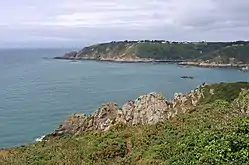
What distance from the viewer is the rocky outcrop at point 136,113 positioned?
43.9m

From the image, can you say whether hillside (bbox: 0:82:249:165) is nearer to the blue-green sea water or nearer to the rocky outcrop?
the rocky outcrop

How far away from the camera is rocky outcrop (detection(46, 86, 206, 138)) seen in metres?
43.9

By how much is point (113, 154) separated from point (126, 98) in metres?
61.7

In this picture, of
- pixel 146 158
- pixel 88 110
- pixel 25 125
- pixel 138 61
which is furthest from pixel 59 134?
pixel 138 61

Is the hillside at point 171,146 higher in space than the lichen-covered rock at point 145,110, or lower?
higher

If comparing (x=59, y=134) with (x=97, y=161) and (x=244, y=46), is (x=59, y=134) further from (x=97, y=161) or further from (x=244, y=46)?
(x=244, y=46)

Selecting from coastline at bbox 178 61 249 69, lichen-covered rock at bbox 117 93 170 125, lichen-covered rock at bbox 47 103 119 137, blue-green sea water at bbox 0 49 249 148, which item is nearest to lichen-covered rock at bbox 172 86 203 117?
lichen-covered rock at bbox 117 93 170 125

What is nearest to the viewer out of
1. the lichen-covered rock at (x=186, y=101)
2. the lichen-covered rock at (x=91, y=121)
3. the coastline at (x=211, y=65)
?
the lichen-covered rock at (x=186, y=101)

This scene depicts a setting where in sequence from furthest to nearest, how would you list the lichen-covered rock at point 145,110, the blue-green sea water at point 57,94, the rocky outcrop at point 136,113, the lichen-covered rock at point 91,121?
the blue-green sea water at point 57,94, the lichen-covered rock at point 91,121, the rocky outcrop at point 136,113, the lichen-covered rock at point 145,110

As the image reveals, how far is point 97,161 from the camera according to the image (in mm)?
20562

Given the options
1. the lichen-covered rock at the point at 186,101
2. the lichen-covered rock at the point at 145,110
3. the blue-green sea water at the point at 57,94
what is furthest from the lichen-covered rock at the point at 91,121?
the lichen-covered rock at the point at 186,101

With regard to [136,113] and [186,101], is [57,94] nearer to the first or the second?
[186,101]

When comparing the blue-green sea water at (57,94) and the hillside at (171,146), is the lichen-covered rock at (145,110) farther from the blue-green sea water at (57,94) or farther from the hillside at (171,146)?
the blue-green sea water at (57,94)

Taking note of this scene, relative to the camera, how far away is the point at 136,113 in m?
45.6
